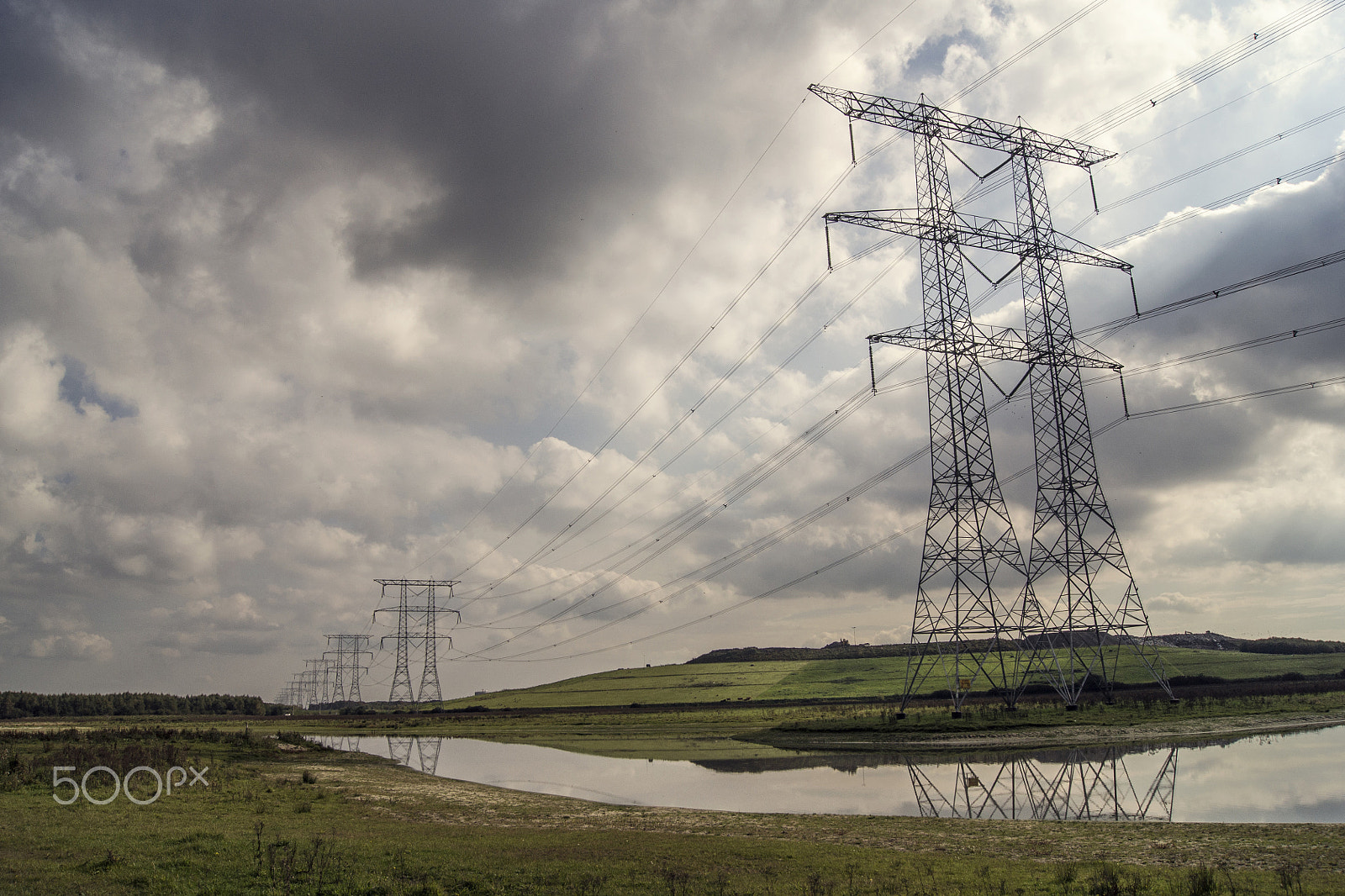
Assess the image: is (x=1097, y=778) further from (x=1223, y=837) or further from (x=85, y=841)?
(x=85, y=841)

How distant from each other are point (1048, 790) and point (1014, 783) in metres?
2.53

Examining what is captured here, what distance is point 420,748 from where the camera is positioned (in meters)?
75.2

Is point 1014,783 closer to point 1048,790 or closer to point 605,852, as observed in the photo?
point 1048,790

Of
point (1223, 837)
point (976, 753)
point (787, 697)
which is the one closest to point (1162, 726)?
point (976, 753)

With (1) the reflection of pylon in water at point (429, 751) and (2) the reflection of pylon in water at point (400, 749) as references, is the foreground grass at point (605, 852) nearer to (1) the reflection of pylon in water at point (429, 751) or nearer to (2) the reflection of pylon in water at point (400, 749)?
(1) the reflection of pylon in water at point (429, 751)

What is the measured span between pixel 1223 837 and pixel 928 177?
165ft

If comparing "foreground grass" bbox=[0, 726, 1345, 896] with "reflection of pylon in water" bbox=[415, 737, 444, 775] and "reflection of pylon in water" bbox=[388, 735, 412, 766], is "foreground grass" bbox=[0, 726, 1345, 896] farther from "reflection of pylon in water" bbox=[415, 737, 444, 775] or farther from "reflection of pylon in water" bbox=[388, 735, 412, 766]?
"reflection of pylon in water" bbox=[388, 735, 412, 766]

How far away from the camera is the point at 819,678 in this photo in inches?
5492

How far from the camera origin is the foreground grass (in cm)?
→ 1728

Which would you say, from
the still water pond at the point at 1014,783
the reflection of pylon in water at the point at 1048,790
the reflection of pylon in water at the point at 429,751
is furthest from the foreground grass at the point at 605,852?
the reflection of pylon in water at the point at 429,751

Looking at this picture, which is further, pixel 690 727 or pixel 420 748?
pixel 690 727

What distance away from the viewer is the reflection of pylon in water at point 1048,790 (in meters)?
26.9

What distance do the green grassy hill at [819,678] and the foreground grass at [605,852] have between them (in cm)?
7925

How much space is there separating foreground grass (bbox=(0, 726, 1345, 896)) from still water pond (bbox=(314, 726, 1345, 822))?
12.9 ft
